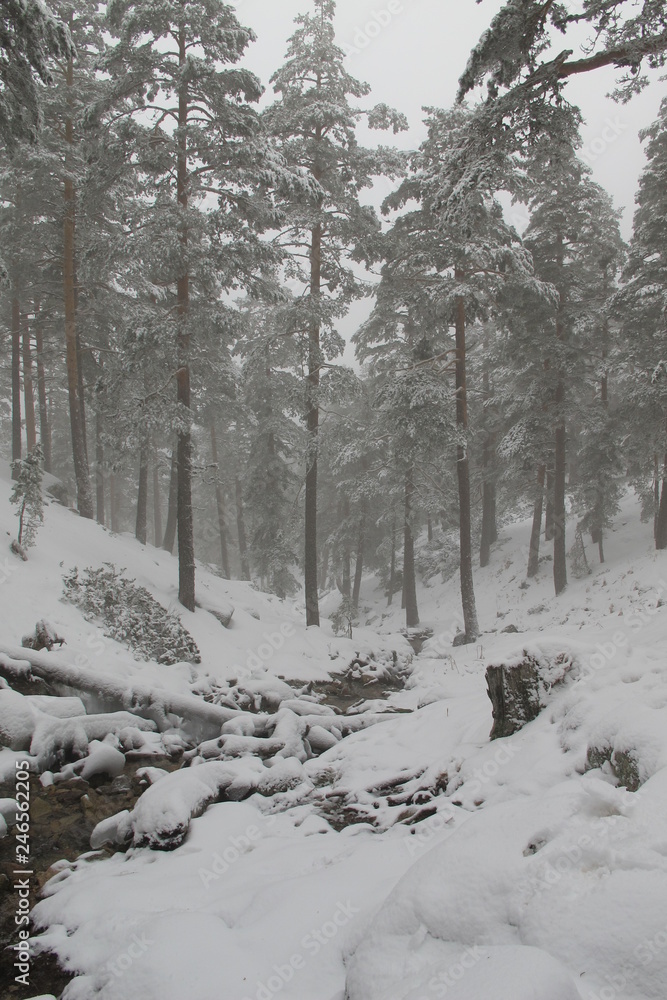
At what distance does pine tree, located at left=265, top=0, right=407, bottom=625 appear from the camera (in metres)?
14.7

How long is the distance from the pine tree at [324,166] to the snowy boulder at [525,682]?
1104cm

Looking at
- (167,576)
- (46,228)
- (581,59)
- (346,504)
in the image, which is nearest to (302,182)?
(581,59)

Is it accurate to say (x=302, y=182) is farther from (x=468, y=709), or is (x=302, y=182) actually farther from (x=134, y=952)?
(x=134, y=952)

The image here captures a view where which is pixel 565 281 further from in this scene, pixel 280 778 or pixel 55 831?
pixel 55 831

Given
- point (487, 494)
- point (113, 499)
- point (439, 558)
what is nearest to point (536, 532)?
point (439, 558)

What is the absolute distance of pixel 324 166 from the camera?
15.2 meters

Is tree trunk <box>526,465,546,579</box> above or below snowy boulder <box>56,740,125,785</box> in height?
above

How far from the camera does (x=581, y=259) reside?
19.7 m

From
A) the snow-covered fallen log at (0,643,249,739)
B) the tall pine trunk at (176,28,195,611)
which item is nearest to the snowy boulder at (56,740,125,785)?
the snow-covered fallen log at (0,643,249,739)

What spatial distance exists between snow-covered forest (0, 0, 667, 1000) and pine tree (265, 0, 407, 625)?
11 centimetres

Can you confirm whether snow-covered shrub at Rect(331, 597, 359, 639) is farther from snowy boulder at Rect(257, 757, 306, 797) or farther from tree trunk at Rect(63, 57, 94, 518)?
snowy boulder at Rect(257, 757, 306, 797)

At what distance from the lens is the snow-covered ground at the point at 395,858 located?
7.80 ft

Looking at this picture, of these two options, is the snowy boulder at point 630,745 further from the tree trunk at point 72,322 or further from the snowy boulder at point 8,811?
the tree trunk at point 72,322

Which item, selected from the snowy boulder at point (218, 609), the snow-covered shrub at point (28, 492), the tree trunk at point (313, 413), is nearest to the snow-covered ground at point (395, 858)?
the snow-covered shrub at point (28, 492)
